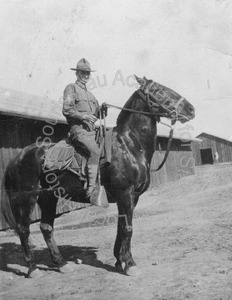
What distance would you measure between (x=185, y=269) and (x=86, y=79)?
11.1 ft

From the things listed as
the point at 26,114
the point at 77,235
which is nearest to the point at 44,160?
the point at 77,235

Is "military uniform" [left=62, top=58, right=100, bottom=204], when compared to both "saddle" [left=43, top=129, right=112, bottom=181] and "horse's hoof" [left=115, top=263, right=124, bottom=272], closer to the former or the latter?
"saddle" [left=43, top=129, right=112, bottom=181]

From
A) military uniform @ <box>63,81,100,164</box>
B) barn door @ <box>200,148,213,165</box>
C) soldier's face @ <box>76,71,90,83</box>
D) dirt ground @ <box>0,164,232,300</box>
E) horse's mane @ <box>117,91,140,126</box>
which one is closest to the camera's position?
dirt ground @ <box>0,164,232,300</box>

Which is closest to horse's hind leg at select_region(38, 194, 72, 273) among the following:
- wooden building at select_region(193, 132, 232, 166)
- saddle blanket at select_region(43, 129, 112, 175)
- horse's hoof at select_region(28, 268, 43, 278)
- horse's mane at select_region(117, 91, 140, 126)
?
horse's hoof at select_region(28, 268, 43, 278)

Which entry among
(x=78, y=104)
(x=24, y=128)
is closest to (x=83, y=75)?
A: (x=78, y=104)

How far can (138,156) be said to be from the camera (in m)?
5.03

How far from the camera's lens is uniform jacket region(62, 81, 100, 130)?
514 cm

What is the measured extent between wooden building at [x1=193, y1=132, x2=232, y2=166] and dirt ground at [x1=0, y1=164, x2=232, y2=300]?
32388mm

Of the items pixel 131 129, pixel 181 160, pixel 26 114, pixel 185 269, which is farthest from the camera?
pixel 181 160

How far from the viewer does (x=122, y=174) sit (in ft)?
16.2

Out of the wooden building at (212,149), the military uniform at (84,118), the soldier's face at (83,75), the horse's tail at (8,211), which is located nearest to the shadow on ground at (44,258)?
the horse's tail at (8,211)

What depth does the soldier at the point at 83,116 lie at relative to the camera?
493cm

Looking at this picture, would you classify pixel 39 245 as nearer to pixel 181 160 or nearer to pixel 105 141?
pixel 105 141

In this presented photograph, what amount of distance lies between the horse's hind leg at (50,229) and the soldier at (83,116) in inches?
42.6
